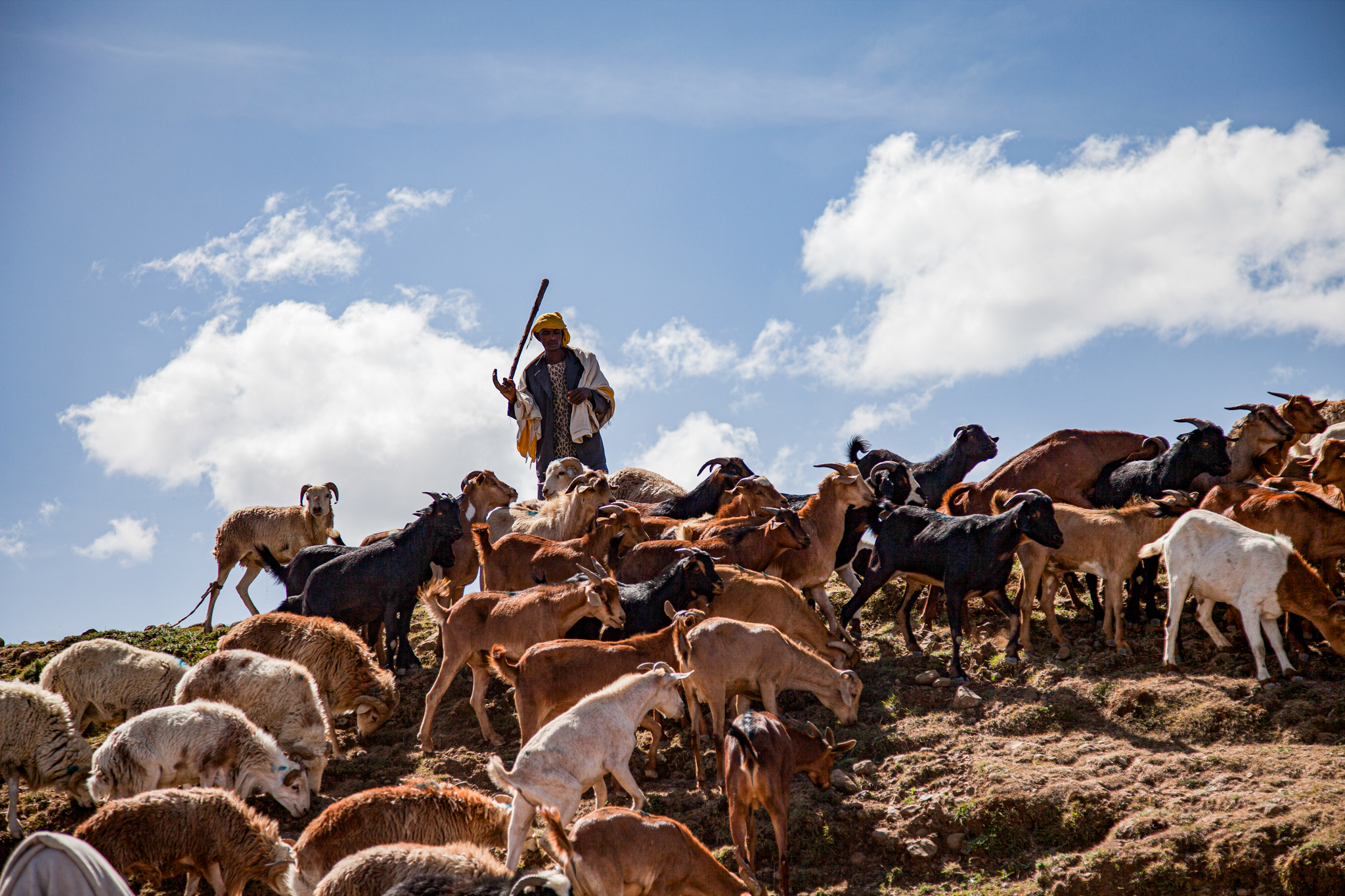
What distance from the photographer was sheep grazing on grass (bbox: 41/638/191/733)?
10.1 m

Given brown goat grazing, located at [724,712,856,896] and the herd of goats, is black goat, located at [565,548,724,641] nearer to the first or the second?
the herd of goats

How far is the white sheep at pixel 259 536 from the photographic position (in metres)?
16.8

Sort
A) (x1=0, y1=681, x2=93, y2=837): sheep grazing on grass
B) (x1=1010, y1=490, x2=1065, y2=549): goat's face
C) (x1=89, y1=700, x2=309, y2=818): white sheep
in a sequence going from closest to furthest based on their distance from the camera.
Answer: (x1=89, y1=700, x2=309, y2=818): white sheep
(x1=0, y1=681, x2=93, y2=837): sheep grazing on grass
(x1=1010, y1=490, x2=1065, y2=549): goat's face

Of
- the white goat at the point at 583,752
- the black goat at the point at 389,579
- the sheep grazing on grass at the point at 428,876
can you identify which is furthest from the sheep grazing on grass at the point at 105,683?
the sheep grazing on grass at the point at 428,876

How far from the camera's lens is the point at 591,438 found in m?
17.4

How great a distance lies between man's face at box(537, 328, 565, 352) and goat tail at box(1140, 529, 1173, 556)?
10115 millimetres

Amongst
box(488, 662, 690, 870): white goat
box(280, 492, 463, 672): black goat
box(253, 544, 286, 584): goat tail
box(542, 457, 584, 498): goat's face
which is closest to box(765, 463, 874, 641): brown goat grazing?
box(280, 492, 463, 672): black goat

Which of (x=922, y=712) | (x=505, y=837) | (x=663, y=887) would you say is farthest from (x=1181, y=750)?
(x=505, y=837)

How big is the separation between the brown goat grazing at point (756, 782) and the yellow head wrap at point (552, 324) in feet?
36.1

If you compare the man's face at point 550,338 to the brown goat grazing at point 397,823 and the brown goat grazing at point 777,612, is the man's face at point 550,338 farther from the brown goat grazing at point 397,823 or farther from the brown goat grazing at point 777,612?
the brown goat grazing at point 397,823

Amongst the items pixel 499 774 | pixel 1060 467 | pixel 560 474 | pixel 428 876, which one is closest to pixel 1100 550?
pixel 1060 467

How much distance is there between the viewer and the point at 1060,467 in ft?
41.6

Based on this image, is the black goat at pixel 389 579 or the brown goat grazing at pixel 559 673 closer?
the brown goat grazing at pixel 559 673

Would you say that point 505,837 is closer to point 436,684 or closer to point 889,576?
point 436,684
